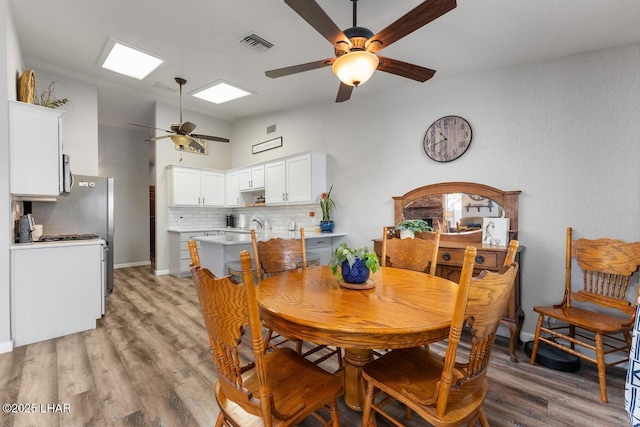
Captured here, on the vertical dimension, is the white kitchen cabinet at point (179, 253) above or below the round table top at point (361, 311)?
below

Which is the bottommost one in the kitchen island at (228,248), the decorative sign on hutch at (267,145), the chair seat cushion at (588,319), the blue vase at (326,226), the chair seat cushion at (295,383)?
the chair seat cushion at (588,319)

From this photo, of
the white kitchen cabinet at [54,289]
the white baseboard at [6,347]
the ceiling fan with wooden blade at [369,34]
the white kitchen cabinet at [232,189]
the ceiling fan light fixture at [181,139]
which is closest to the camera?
the ceiling fan with wooden blade at [369,34]

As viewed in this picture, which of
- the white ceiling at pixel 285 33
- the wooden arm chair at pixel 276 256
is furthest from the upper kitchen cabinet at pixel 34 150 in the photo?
Answer: the wooden arm chair at pixel 276 256

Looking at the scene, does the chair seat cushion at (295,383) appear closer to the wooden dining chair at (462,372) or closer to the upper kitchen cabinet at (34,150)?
the wooden dining chair at (462,372)

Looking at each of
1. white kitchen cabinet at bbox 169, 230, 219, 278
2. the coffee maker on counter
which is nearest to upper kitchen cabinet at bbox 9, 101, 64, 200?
the coffee maker on counter

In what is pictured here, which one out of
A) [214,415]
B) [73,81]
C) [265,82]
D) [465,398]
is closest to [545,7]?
[465,398]

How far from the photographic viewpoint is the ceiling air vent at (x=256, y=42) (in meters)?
2.82

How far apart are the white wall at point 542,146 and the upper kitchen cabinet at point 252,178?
88.9 inches

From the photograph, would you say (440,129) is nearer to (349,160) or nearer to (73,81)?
(349,160)

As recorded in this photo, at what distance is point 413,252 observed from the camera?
232 cm

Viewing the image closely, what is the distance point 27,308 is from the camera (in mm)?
2553

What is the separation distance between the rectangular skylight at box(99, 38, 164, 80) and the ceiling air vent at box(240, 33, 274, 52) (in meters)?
1.25

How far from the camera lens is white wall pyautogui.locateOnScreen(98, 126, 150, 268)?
6230 millimetres

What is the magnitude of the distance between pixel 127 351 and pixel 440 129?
12.6 ft
